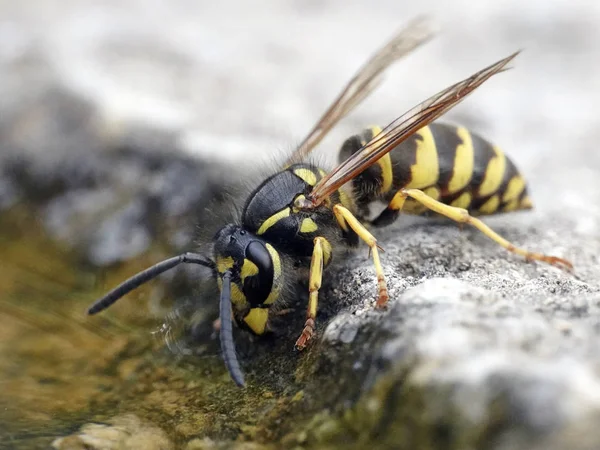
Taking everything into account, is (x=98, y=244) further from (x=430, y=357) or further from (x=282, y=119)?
(x=430, y=357)

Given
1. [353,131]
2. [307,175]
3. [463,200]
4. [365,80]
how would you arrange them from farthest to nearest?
[353,131] → [365,80] → [463,200] → [307,175]

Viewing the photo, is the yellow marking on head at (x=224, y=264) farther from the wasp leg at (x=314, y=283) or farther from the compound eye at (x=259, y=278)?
the wasp leg at (x=314, y=283)

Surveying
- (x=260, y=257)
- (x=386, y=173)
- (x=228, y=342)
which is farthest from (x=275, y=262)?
(x=386, y=173)

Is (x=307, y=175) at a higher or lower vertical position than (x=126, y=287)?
lower

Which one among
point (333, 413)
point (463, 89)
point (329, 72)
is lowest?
point (329, 72)

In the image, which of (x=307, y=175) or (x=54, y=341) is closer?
(x=307, y=175)

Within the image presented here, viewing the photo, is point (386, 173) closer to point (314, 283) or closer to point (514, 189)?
point (514, 189)

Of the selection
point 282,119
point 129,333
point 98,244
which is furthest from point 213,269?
point 282,119
